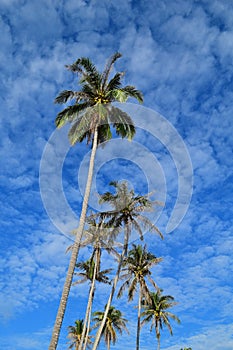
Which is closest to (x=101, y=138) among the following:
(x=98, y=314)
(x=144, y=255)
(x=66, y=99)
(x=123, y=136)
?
(x=123, y=136)

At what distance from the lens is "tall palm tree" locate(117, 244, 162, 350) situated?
→ 3806 cm

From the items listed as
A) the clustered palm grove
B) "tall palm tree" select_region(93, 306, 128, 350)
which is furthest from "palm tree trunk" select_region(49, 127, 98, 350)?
"tall palm tree" select_region(93, 306, 128, 350)

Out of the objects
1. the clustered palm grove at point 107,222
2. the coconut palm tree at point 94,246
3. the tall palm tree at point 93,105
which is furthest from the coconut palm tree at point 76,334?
the tall palm tree at point 93,105

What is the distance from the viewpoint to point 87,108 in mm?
22078

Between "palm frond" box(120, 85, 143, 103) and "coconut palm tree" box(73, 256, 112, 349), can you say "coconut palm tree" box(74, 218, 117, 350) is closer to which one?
"coconut palm tree" box(73, 256, 112, 349)

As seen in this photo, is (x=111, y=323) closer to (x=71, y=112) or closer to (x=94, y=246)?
(x=94, y=246)

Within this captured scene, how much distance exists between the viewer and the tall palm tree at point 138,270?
38.1 metres

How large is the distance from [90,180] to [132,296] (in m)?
22.9

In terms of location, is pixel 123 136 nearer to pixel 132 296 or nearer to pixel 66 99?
pixel 66 99

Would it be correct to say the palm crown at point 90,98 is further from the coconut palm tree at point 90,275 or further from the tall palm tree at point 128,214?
the coconut palm tree at point 90,275

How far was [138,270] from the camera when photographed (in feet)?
131

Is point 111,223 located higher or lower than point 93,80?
lower

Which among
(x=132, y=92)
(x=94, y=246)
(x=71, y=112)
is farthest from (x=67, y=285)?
(x=94, y=246)

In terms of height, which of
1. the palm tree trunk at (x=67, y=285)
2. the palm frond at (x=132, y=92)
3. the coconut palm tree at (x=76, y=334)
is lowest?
the palm tree trunk at (x=67, y=285)
